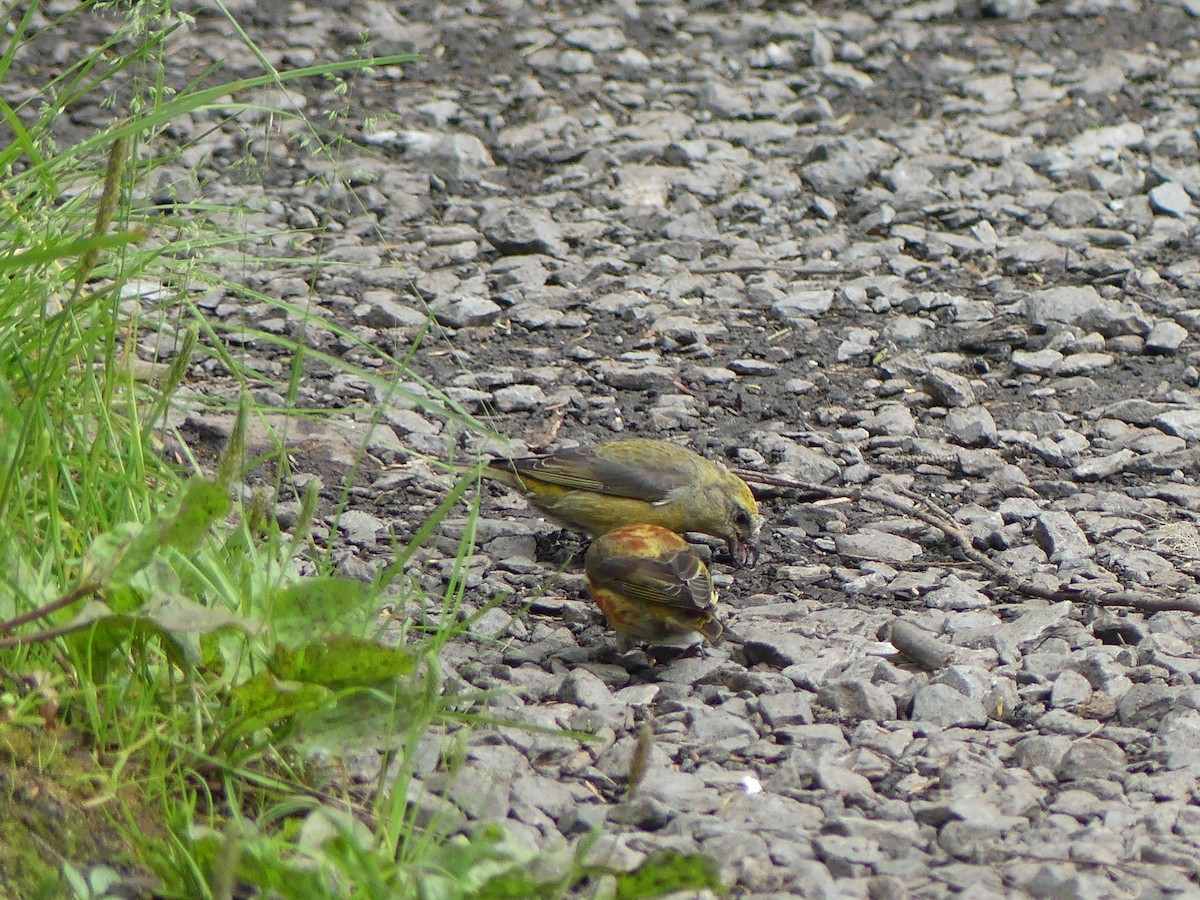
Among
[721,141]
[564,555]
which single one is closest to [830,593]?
[564,555]

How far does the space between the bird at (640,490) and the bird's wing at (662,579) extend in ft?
1.78

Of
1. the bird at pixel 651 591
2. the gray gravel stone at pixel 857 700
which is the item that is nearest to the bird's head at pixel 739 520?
the bird at pixel 651 591

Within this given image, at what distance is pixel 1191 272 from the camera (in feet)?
22.8

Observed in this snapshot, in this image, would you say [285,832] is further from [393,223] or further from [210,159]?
[210,159]

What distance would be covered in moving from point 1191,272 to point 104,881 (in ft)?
19.3

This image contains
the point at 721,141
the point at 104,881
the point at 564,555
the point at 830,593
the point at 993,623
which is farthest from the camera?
the point at 721,141

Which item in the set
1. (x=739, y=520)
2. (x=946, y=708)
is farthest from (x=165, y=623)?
(x=739, y=520)

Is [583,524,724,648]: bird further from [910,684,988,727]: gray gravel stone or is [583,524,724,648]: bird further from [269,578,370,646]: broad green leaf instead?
[269,578,370,646]: broad green leaf

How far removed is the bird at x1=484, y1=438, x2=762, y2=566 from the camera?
491 cm

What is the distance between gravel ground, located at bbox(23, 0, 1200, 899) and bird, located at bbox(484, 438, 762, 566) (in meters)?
0.15

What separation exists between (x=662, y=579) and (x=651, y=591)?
9 cm

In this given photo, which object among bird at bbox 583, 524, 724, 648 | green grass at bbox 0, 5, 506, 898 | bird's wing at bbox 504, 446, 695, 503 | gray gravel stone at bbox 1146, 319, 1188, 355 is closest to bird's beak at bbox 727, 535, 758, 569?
bird's wing at bbox 504, 446, 695, 503

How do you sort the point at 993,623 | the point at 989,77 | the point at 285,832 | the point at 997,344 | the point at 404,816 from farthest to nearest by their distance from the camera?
1. the point at 989,77
2. the point at 997,344
3. the point at 993,623
4. the point at 404,816
5. the point at 285,832

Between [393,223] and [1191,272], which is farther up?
[393,223]
